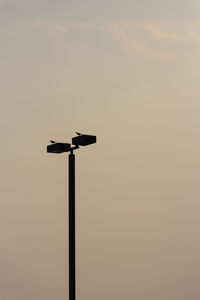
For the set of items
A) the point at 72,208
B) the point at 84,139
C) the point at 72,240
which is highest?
the point at 84,139

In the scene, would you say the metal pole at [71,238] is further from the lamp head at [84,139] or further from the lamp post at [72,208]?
the lamp head at [84,139]

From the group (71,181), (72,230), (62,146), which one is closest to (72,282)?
(72,230)

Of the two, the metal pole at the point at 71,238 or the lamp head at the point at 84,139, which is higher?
the lamp head at the point at 84,139

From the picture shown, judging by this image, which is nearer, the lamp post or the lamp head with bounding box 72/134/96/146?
the lamp post

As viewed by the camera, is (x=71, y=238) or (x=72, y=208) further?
(x=72, y=208)

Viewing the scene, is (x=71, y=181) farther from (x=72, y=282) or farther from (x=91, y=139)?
(x=72, y=282)

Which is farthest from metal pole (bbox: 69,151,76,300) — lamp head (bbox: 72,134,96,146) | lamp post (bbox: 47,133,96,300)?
lamp head (bbox: 72,134,96,146)

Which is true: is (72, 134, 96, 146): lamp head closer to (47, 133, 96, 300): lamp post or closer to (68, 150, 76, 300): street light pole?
(47, 133, 96, 300): lamp post

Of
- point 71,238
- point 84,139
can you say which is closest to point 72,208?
point 71,238

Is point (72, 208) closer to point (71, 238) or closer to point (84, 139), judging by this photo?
point (71, 238)

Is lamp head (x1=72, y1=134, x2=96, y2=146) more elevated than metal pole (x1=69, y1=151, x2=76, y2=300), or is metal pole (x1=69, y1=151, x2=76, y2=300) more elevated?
lamp head (x1=72, y1=134, x2=96, y2=146)

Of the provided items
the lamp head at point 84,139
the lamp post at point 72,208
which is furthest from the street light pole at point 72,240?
the lamp head at point 84,139

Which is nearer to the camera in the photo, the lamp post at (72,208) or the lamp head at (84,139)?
the lamp post at (72,208)

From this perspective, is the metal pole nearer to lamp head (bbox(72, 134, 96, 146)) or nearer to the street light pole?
the street light pole
